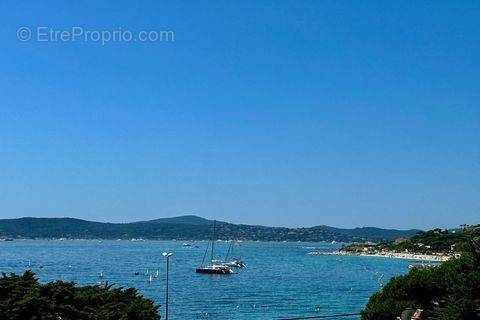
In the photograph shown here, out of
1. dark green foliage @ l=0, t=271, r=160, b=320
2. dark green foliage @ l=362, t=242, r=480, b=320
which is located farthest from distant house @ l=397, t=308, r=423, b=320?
dark green foliage @ l=0, t=271, r=160, b=320

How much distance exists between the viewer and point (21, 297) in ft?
93.2

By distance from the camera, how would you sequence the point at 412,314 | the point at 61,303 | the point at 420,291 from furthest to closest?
1. the point at 420,291
2. the point at 412,314
3. the point at 61,303

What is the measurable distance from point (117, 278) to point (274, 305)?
4270 centimetres

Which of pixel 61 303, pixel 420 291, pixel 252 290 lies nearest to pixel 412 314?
pixel 420 291

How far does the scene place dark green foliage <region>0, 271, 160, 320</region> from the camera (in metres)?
27.9

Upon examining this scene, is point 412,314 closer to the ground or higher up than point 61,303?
closer to the ground

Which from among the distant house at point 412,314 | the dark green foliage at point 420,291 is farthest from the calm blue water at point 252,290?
the distant house at point 412,314

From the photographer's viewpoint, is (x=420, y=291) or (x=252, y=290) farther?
(x=252, y=290)

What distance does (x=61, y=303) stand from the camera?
29.7m

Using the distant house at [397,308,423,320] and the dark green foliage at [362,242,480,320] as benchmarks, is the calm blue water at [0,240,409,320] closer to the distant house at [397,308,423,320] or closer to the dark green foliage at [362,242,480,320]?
the dark green foliage at [362,242,480,320]

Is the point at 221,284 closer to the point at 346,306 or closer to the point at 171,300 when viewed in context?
the point at 171,300

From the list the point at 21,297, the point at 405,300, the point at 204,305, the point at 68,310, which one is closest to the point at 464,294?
the point at 405,300

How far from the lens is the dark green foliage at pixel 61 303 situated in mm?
27922

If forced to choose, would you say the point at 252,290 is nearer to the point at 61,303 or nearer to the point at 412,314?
the point at 412,314
